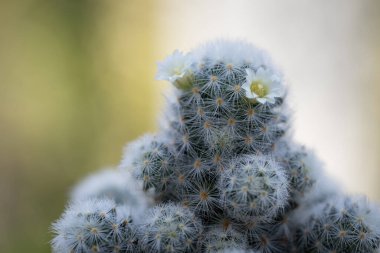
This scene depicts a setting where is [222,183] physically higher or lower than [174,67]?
lower

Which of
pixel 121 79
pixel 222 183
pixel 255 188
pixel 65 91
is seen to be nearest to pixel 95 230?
pixel 222 183

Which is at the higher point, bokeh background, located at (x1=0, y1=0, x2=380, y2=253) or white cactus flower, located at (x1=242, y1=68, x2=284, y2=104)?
bokeh background, located at (x1=0, y1=0, x2=380, y2=253)

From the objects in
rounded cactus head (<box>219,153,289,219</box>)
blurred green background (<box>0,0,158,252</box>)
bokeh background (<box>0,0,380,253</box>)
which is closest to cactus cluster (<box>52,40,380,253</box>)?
rounded cactus head (<box>219,153,289,219</box>)

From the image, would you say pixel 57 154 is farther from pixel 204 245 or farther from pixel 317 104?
pixel 204 245

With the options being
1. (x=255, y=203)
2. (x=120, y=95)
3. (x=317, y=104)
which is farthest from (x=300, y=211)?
(x=120, y=95)

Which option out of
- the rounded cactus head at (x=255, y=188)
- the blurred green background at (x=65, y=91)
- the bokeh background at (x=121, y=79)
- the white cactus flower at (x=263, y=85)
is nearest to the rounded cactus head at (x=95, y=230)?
the rounded cactus head at (x=255, y=188)

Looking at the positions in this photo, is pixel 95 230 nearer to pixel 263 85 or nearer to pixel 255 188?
pixel 255 188

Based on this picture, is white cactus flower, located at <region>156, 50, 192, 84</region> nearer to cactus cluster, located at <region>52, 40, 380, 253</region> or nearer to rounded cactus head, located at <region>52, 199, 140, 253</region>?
cactus cluster, located at <region>52, 40, 380, 253</region>
